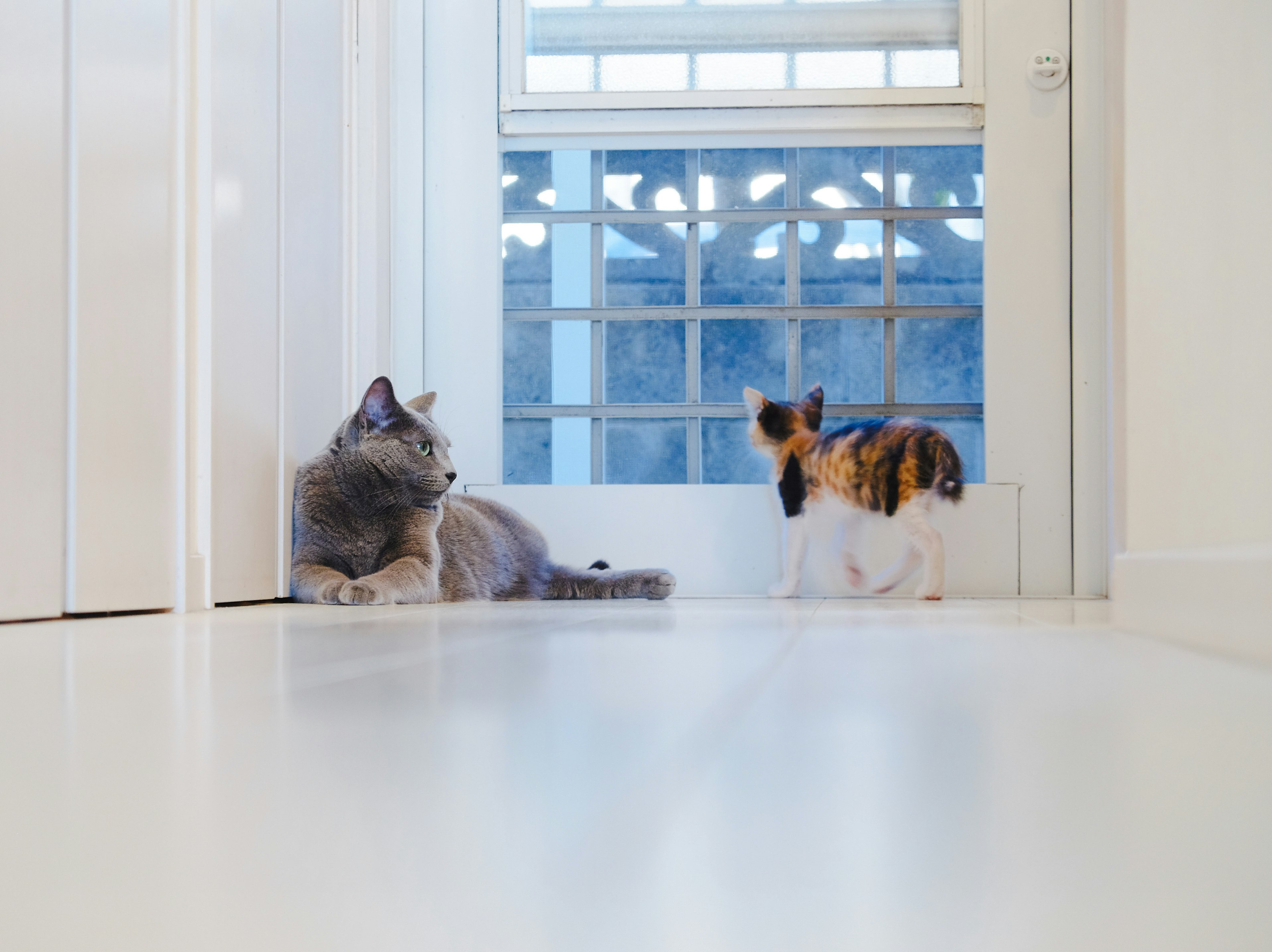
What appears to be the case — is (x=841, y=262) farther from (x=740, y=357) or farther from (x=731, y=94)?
(x=731, y=94)

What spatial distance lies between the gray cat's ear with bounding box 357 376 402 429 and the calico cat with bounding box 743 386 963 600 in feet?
2.26

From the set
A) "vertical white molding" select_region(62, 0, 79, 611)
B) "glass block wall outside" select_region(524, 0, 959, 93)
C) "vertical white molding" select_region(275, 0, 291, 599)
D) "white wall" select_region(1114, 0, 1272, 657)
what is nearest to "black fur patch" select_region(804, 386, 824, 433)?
"glass block wall outside" select_region(524, 0, 959, 93)

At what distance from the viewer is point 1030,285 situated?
82.2 inches

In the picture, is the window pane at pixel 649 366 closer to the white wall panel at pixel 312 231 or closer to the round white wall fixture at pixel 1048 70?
the white wall panel at pixel 312 231

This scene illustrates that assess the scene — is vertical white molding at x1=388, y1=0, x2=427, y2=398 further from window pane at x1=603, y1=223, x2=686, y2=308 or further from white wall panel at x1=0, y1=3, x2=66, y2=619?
white wall panel at x1=0, y1=3, x2=66, y2=619

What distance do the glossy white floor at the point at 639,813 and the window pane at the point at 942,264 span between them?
1.68m

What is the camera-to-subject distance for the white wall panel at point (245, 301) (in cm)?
144

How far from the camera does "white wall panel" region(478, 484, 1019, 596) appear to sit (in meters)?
2.04

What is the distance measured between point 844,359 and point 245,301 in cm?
125

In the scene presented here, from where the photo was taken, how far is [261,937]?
17cm

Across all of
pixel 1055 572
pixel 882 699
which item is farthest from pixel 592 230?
pixel 882 699

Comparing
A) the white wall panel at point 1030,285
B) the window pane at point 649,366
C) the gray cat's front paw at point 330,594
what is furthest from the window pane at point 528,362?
the white wall panel at point 1030,285

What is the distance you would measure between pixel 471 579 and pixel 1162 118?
1166 millimetres

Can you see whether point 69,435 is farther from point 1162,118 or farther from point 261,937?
point 1162,118
